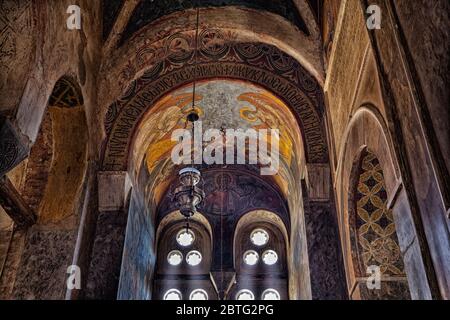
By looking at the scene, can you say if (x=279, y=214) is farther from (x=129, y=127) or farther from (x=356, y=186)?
(x=356, y=186)

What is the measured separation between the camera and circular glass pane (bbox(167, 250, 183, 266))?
39.7ft

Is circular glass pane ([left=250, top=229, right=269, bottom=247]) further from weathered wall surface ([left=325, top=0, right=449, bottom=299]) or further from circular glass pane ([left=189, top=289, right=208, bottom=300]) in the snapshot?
weathered wall surface ([left=325, top=0, right=449, bottom=299])

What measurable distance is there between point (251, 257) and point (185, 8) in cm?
717

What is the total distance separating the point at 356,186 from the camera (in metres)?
5.63

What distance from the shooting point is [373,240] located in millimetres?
5582

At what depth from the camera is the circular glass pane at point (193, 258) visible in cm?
1214

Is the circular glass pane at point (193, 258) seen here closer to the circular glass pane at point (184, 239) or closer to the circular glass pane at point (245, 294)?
the circular glass pane at point (184, 239)

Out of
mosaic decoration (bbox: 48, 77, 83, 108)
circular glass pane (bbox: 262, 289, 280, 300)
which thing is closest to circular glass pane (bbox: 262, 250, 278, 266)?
circular glass pane (bbox: 262, 289, 280, 300)

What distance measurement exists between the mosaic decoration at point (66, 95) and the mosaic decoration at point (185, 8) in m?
1.65

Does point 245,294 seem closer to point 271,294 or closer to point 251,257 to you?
point 271,294

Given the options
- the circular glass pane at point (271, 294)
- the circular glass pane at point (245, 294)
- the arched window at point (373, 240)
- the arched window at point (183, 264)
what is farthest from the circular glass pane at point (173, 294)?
the arched window at point (373, 240)
